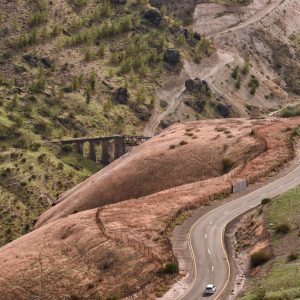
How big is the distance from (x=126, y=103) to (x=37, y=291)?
120 meters

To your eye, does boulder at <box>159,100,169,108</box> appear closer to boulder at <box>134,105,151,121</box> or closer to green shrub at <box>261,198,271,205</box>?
boulder at <box>134,105,151,121</box>

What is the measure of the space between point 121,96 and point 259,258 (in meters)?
127

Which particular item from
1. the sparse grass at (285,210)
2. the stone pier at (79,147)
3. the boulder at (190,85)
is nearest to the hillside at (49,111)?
the stone pier at (79,147)

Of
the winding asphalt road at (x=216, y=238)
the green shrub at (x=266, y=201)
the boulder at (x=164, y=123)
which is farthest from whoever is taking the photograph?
the boulder at (x=164, y=123)

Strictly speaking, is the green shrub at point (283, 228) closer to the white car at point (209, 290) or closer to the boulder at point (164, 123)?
the white car at point (209, 290)

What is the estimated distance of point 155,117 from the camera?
18412cm

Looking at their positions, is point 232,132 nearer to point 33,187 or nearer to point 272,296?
point 33,187

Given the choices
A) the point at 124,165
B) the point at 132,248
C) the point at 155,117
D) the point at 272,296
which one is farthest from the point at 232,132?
the point at 155,117

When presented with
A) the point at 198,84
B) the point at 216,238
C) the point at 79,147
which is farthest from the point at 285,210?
the point at 198,84

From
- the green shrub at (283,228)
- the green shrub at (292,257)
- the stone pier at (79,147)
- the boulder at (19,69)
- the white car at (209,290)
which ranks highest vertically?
the boulder at (19,69)

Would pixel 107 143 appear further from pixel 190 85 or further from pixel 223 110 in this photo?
pixel 223 110

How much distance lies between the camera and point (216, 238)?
71750mm

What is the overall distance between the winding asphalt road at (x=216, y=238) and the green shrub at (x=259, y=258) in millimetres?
2703

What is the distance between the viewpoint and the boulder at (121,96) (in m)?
185
